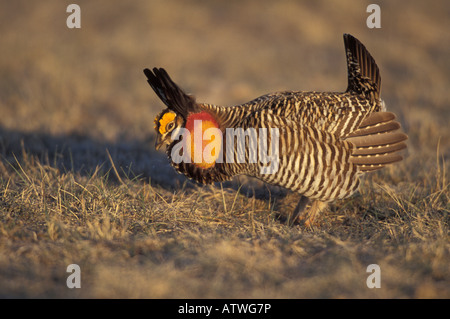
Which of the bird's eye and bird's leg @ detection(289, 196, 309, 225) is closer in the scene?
the bird's eye

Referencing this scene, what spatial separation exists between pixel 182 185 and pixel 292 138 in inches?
67.3

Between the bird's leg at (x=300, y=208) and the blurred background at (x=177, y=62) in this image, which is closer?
the bird's leg at (x=300, y=208)

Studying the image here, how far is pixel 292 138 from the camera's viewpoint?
3.89 metres

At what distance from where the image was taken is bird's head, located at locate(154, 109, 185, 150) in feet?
13.9

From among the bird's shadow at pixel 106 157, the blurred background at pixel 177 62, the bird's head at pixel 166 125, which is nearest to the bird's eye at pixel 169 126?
the bird's head at pixel 166 125

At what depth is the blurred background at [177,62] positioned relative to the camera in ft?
21.6

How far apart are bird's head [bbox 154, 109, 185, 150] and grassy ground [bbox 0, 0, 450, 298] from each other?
493 millimetres

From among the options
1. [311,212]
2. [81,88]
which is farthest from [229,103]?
[311,212]

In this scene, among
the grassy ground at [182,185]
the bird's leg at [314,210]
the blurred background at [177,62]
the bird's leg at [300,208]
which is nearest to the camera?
the grassy ground at [182,185]

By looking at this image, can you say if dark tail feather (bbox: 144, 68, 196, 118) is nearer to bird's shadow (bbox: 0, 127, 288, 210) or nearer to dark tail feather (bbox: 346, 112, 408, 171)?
bird's shadow (bbox: 0, 127, 288, 210)

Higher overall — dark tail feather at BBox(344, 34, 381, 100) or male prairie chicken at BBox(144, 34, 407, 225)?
dark tail feather at BBox(344, 34, 381, 100)

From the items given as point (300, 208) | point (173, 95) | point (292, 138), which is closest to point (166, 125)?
point (173, 95)

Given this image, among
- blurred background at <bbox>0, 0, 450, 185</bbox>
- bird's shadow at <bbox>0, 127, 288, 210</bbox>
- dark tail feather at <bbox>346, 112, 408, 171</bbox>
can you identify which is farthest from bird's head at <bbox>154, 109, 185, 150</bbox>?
dark tail feather at <bbox>346, 112, 408, 171</bbox>

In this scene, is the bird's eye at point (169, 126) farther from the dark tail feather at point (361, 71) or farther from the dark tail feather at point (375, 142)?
the dark tail feather at point (361, 71)
